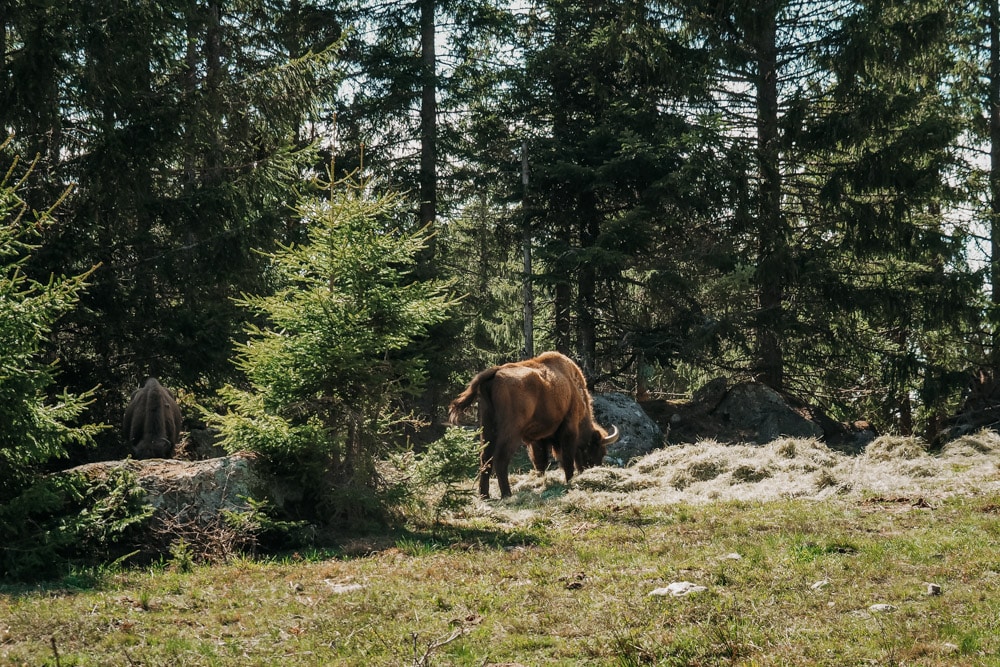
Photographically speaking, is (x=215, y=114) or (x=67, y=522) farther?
(x=215, y=114)

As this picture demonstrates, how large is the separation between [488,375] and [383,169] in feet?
43.7

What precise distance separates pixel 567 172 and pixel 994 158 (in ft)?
32.7

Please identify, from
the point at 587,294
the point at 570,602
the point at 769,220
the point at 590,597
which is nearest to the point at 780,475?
the point at 590,597

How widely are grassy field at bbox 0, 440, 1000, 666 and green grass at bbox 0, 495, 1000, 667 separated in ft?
0.07

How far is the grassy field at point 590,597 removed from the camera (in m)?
5.55

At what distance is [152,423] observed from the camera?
14445mm

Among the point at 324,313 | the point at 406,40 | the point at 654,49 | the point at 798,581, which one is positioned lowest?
the point at 798,581

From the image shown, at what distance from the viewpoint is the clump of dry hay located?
11.4 meters

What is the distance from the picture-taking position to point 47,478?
29.0 ft

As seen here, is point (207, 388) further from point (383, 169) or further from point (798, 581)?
point (798, 581)

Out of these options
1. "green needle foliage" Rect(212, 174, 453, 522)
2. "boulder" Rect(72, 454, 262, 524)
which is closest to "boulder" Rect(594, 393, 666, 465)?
"green needle foliage" Rect(212, 174, 453, 522)

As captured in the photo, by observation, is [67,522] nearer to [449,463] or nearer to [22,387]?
[22,387]

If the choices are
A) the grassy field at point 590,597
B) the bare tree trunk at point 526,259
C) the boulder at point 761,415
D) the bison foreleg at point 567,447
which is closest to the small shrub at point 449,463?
the grassy field at point 590,597

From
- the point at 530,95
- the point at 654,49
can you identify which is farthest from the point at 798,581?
the point at 530,95
